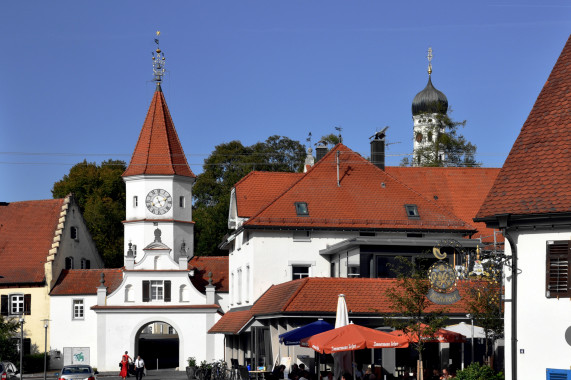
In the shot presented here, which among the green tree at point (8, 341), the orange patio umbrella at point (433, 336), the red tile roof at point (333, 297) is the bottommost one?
the green tree at point (8, 341)

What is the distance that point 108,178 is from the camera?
87312mm

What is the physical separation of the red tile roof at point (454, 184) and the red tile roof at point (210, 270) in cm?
1587

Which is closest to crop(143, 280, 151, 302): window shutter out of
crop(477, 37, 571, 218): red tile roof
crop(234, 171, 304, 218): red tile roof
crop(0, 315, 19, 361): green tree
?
crop(0, 315, 19, 361): green tree

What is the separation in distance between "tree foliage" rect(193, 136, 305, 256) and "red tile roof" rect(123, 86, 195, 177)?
10.3 metres

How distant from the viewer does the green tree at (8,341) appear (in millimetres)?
59375

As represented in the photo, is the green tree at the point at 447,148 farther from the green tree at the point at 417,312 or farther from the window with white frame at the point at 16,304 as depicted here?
the green tree at the point at 417,312

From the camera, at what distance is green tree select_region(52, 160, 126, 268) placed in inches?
3282

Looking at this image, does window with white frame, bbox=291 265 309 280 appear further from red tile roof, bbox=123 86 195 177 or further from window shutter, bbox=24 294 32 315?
red tile roof, bbox=123 86 195 177

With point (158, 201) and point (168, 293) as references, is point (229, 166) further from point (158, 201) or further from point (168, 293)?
point (168, 293)

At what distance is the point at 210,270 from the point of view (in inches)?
2741

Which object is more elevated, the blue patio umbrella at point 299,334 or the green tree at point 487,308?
the green tree at point 487,308

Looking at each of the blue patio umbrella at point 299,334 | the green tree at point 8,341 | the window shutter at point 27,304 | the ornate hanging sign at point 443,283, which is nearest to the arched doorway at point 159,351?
the window shutter at point 27,304

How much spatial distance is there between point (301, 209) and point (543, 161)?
2543cm

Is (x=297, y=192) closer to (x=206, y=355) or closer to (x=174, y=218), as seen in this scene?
(x=206, y=355)
